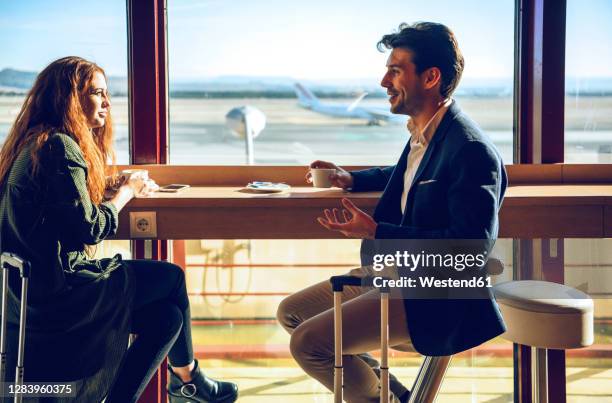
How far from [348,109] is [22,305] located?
1.59 metres

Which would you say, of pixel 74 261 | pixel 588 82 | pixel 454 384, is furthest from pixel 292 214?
pixel 588 82

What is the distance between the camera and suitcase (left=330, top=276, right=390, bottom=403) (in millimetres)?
1806

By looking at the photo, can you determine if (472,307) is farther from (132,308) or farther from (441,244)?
(132,308)

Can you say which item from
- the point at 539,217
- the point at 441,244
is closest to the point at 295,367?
the point at 539,217

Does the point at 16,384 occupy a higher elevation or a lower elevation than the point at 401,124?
lower

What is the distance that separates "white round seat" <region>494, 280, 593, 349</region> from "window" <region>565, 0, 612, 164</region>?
1073 mm

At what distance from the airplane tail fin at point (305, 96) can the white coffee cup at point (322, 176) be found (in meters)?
0.52

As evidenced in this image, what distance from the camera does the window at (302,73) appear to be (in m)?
2.98

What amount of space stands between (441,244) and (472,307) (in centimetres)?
18

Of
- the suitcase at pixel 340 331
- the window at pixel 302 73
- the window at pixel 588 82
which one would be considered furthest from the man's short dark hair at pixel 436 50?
the window at pixel 588 82

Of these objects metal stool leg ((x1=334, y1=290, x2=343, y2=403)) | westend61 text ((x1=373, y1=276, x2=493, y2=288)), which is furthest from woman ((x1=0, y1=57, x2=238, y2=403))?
westend61 text ((x1=373, y1=276, x2=493, y2=288))

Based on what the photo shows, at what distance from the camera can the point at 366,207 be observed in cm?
241

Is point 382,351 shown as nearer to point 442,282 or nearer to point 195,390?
point 442,282

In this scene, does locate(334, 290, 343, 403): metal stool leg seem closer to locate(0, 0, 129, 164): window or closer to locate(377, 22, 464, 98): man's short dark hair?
locate(377, 22, 464, 98): man's short dark hair
